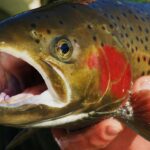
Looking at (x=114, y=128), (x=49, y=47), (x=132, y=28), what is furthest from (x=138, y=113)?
(x=49, y=47)

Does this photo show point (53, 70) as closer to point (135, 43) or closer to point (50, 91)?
point (50, 91)

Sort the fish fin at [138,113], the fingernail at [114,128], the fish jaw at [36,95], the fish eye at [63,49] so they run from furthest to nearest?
1. the fingernail at [114,128]
2. the fish fin at [138,113]
3. the fish eye at [63,49]
4. the fish jaw at [36,95]

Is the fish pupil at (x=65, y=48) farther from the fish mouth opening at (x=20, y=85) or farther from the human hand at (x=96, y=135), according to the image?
the human hand at (x=96, y=135)

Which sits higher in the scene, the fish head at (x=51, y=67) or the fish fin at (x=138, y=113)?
the fish head at (x=51, y=67)

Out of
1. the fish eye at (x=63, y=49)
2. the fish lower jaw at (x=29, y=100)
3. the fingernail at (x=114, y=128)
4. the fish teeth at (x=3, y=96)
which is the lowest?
the fingernail at (x=114, y=128)

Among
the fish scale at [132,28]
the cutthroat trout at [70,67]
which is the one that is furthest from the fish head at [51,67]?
the fish scale at [132,28]

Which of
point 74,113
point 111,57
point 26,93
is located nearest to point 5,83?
point 26,93

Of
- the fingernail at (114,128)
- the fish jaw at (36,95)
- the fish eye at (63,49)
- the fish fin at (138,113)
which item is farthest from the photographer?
the fingernail at (114,128)

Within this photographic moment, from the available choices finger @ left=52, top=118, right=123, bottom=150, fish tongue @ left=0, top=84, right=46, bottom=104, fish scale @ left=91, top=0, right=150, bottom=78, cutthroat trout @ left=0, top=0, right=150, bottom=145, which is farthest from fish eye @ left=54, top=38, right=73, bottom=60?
finger @ left=52, top=118, right=123, bottom=150
